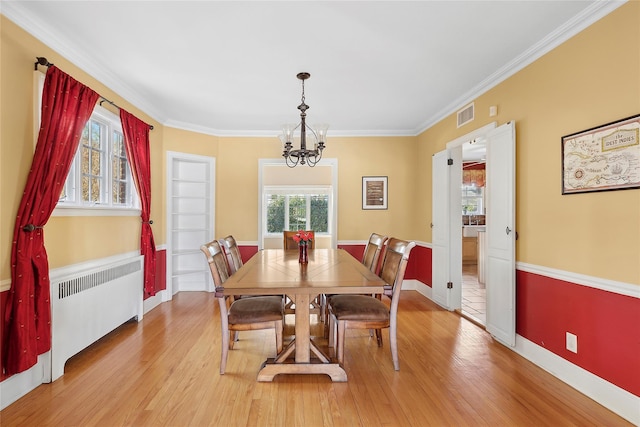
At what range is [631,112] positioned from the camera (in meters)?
1.99

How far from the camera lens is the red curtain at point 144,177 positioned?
145 inches

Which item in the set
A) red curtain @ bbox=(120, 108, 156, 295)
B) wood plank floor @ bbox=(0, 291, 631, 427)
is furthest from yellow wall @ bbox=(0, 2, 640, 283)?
wood plank floor @ bbox=(0, 291, 631, 427)

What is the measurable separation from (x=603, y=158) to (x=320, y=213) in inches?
191

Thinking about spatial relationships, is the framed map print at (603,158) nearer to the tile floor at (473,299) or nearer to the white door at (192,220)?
the tile floor at (473,299)

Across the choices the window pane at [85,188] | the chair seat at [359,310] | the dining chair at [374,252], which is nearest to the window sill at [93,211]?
the window pane at [85,188]

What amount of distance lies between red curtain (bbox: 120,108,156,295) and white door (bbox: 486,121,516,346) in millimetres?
3822

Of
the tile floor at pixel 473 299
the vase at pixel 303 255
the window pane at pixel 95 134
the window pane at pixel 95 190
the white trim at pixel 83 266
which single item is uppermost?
the window pane at pixel 95 134

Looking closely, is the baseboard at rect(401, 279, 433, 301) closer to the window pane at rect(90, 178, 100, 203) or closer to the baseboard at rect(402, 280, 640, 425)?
the baseboard at rect(402, 280, 640, 425)

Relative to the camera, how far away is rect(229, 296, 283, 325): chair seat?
97.3 inches

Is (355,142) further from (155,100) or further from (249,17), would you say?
(249,17)

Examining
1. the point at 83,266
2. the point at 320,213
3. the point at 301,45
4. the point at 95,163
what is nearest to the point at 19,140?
the point at 95,163

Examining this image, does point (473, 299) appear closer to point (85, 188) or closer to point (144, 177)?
point (144, 177)

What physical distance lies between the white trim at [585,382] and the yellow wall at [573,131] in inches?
27.3

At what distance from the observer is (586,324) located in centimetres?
229
